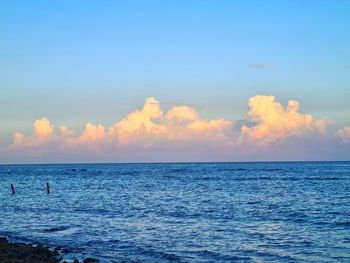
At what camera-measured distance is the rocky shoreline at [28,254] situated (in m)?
21.9

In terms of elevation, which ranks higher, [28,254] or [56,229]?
[28,254]

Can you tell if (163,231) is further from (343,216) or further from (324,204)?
(324,204)

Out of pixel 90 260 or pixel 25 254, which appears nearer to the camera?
pixel 90 260

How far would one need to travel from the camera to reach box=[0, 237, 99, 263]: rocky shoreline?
2188 centimetres

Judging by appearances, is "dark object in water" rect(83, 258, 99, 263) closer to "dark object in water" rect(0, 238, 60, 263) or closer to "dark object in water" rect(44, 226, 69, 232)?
"dark object in water" rect(0, 238, 60, 263)

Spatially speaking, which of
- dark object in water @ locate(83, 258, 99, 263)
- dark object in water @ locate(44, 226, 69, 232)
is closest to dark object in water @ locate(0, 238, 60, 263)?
dark object in water @ locate(83, 258, 99, 263)

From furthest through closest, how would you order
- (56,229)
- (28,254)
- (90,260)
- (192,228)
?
(56,229) < (192,228) < (28,254) < (90,260)

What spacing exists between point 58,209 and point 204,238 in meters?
21.6

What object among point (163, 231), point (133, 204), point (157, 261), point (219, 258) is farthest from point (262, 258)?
point (133, 204)

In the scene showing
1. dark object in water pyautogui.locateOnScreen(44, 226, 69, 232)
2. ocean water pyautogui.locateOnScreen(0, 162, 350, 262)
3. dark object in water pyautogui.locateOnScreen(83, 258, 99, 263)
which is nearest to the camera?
dark object in water pyautogui.locateOnScreen(83, 258, 99, 263)

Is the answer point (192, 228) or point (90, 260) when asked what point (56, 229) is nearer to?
point (192, 228)

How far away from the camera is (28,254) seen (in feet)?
76.9

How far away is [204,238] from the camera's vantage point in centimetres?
2803

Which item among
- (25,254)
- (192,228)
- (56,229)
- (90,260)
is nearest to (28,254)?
(25,254)
